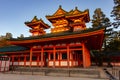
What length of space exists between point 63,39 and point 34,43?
5870 mm

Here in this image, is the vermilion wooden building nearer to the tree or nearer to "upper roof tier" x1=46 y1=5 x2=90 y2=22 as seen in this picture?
"upper roof tier" x1=46 y1=5 x2=90 y2=22

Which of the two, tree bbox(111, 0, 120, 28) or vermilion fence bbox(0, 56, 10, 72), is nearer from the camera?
vermilion fence bbox(0, 56, 10, 72)

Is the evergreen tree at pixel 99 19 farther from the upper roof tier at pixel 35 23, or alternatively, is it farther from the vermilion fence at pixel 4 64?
the vermilion fence at pixel 4 64

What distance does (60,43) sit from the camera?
2391 centimetres

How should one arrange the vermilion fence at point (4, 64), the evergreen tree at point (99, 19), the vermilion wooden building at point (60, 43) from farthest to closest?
1. the evergreen tree at point (99, 19)
2. the vermilion fence at point (4, 64)
3. the vermilion wooden building at point (60, 43)

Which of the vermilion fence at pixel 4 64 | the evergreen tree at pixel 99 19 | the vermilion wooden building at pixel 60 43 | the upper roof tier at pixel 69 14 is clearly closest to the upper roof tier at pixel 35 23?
the vermilion wooden building at pixel 60 43

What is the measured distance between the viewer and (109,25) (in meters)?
52.7

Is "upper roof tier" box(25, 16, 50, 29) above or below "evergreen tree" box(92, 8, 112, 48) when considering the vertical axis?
below

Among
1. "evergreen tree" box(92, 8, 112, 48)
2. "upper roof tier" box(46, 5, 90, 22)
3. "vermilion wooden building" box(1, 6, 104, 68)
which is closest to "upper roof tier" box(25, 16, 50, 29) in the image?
"vermilion wooden building" box(1, 6, 104, 68)

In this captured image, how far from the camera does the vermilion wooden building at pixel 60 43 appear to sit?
71.6 ft

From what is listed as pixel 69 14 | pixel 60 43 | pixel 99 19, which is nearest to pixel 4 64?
pixel 60 43

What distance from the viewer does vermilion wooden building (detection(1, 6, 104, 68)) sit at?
21812mm

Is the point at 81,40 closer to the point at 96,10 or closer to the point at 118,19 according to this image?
the point at 118,19

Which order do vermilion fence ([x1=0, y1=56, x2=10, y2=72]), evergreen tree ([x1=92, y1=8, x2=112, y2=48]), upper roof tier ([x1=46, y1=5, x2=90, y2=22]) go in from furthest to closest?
evergreen tree ([x1=92, y1=8, x2=112, y2=48]) → upper roof tier ([x1=46, y1=5, x2=90, y2=22]) → vermilion fence ([x1=0, y1=56, x2=10, y2=72])
